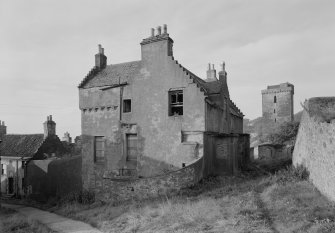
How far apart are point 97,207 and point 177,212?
255 inches

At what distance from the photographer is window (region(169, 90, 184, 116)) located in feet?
58.7

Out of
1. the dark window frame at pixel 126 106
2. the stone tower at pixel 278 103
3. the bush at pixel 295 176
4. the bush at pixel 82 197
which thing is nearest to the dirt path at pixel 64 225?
the bush at pixel 82 197

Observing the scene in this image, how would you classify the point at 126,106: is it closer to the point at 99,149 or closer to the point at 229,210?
the point at 99,149

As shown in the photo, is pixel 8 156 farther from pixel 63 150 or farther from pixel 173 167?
pixel 173 167

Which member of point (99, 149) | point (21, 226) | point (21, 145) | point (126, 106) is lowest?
point (21, 226)

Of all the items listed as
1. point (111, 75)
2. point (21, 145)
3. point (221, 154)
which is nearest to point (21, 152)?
point (21, 145)

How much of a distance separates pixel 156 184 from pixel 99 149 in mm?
6915

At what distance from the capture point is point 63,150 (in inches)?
1261

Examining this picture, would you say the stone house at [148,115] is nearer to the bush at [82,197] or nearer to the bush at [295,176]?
the bush at [82,197]

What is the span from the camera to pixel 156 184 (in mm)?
15516

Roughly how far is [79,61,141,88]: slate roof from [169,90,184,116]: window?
3351 millimetres

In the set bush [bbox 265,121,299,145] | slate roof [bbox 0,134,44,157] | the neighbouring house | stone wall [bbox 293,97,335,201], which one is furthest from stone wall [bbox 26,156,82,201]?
bush [bbox 265,121,299,145]

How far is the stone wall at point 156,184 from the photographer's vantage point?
15328 millimetres

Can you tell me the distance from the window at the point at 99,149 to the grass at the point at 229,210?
437 centimetres
